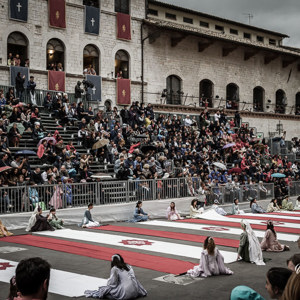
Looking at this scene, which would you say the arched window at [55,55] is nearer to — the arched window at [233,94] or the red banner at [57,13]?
the red banner at [57,13]

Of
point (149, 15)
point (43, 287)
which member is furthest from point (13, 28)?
point (43, 287)

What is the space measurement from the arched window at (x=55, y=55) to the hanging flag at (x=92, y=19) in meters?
2.34

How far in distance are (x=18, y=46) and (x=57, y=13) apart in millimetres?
3550

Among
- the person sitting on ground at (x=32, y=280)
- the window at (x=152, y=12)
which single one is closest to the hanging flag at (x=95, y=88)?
the window at (x=152, y=12)

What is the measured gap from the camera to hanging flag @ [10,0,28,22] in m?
28.8

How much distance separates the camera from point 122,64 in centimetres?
3469

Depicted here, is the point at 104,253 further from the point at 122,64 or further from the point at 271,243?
the point at 122,64

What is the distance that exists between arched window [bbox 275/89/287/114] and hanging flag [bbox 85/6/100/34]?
68.6 feet

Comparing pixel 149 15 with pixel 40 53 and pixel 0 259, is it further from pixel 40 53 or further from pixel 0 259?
pixel 0 259

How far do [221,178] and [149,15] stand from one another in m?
17.1

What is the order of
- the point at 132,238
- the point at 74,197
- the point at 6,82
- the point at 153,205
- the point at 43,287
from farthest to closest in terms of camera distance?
the point at 6,82 < the point at 153,205 < the point at 74,197 < the point at 132,238 < the point at 43,287

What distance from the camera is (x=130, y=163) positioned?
22672 millimetres

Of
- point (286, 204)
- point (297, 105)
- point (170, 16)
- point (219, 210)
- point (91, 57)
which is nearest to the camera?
point (219, 210)

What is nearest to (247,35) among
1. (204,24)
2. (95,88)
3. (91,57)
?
(204,24)
